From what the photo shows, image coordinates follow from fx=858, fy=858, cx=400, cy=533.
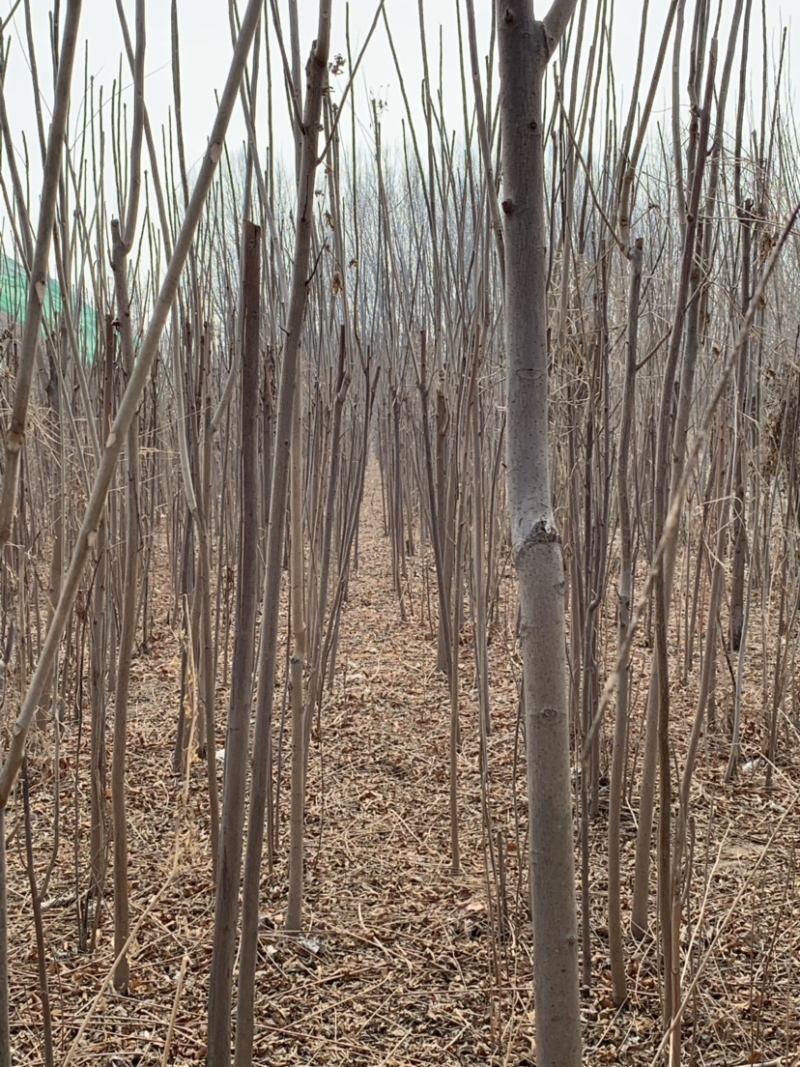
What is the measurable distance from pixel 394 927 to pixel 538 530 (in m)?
1.42

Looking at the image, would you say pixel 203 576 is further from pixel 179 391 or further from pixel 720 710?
pixel 720 710

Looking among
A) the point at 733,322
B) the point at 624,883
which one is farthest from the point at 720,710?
the point at 733,322

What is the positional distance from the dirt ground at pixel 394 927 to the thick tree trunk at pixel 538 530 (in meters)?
0.21

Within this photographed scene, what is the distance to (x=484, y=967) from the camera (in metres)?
1.65

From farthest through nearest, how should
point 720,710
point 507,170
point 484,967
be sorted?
point 720,710 → point 484,967 → point 507,170

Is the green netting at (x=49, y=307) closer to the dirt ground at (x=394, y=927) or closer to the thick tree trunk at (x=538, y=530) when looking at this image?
the thick tree trunk at (x=538, y=530)

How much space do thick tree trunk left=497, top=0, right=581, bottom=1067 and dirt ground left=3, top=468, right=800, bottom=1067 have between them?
0.70 feet

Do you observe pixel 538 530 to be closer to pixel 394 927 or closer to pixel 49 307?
pixel 394 927

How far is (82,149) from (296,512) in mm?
1042

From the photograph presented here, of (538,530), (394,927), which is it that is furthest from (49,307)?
(538,530)

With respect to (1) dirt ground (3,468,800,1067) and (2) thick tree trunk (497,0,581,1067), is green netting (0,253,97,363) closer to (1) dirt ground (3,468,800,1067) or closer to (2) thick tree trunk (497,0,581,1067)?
(2) thick tree trunk (497,0,581,1067)

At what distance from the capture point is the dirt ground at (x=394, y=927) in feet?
4.59

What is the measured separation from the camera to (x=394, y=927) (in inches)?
71.7

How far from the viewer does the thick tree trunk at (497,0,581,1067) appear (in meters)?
0.68
